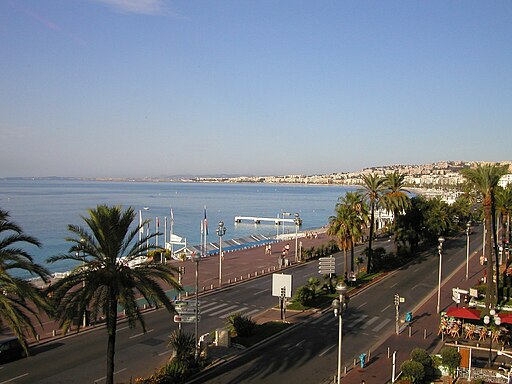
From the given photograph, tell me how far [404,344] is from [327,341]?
155 inches

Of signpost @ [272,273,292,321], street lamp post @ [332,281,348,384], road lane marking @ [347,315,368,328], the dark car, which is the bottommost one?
road lane marking @ [347,315,368,328]

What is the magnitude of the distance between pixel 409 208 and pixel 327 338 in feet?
94.8

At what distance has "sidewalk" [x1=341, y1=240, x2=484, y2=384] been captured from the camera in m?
20.2

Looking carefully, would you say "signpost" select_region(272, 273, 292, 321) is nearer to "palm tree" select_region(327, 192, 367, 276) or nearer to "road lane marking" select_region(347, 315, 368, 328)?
"road lane marking" select_region(347, 315, 368, 328)

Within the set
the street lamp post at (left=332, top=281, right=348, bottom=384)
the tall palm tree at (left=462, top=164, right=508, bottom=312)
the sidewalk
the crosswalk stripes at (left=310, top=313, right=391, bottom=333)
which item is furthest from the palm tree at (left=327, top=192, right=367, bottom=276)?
the street lamp post at (left=332, top=281, right=348, bottom=384)

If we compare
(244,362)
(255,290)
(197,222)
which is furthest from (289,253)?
(197,222)

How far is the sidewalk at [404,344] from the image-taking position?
20.2 m

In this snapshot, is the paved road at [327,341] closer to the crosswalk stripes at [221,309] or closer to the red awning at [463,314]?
the red awning at [463,314]

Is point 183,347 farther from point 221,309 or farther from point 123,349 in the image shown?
point 221,309

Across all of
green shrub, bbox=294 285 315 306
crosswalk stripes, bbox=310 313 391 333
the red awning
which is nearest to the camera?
the red awning

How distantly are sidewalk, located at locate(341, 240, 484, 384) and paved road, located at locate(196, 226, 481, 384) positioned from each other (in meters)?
0.41

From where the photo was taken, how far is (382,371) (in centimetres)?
2061

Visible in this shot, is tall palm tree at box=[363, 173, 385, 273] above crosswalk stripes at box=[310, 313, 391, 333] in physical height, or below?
above

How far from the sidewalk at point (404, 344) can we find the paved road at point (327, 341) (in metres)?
0.41
